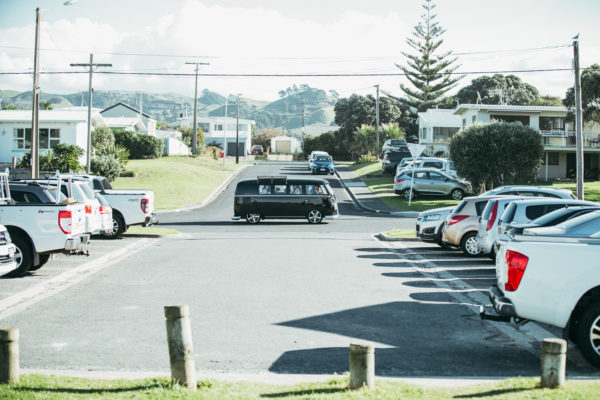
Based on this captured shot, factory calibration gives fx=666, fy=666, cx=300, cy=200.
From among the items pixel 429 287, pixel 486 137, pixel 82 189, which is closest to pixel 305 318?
pixel 429 287

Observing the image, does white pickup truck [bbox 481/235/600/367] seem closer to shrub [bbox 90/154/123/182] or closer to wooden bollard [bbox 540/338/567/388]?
wooden bollard [bbox 540/338/567/388]

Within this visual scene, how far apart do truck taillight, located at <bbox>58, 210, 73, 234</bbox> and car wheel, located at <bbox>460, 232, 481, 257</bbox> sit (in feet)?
31.8

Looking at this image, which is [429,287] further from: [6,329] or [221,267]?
[6,329]

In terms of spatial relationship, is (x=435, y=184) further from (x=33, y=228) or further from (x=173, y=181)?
(x=33, y=228)

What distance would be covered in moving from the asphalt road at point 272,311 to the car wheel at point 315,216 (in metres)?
9.62

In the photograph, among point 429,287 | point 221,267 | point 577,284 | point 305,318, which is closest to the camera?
point 577,284

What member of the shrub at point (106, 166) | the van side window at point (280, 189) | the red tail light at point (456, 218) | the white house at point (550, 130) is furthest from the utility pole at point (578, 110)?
the shrub at point (106, 166)

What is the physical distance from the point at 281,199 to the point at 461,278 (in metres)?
15.3

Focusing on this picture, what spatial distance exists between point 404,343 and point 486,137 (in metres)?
29.1

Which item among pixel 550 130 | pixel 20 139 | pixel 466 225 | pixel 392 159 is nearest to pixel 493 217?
pixel 466 225

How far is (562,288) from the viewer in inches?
280

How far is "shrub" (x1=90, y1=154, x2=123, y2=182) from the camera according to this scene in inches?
1714

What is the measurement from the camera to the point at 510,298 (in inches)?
291

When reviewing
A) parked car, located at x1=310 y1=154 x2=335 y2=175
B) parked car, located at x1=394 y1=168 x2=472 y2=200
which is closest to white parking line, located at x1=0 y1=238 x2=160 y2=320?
parked car, located at x1=394 y1=168 x2=472 y2=200
